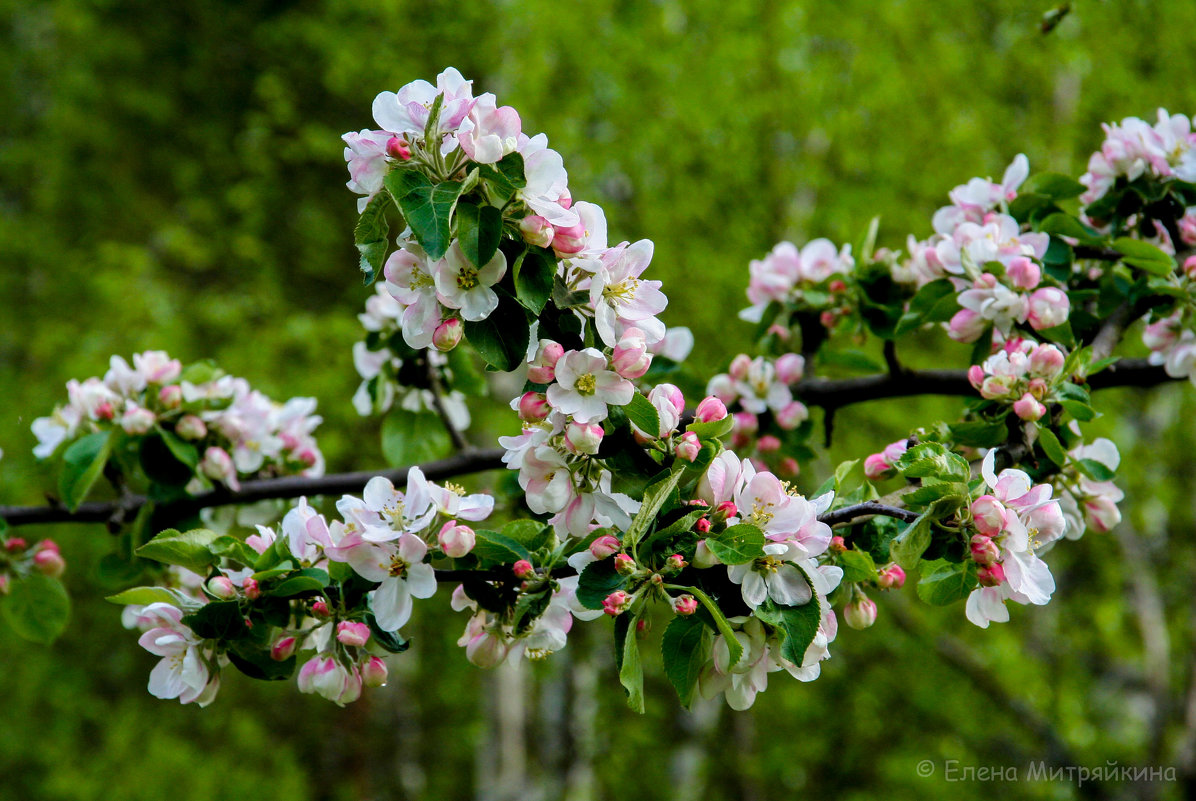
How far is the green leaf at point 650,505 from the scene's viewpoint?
3.47 ft

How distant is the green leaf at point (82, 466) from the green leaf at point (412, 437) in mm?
514

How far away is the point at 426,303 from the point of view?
1111 mm

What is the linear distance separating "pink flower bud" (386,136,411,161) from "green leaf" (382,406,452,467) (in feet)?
3.08

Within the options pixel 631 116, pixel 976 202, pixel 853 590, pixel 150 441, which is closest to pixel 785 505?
pixel 853 590

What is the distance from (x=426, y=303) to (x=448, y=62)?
19.0 ft

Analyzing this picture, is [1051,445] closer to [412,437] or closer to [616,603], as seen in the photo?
[616,603]

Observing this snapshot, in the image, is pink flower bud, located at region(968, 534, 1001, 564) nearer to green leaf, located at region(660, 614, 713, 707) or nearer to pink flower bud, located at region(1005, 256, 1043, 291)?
green leaf, located at region(660, 614, 713, 707)

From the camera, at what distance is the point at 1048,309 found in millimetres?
1501

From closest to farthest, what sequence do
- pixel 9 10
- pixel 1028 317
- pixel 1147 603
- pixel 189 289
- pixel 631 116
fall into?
pixel 1028 317 → pixel 1147 603 → pixel 631 116 → pixel 189 289 → pixel 9 10

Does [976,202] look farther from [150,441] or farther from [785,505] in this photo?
[150,441]

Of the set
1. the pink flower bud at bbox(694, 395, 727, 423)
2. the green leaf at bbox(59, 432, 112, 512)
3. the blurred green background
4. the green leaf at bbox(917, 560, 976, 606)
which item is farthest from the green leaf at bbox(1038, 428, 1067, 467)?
the blurred green background

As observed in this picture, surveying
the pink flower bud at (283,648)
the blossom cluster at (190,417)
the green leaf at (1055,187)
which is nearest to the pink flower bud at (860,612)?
the pink flower bud at (283,648)

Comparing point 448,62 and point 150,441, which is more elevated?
point 448,62

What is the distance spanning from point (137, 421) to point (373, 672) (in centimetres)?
88
